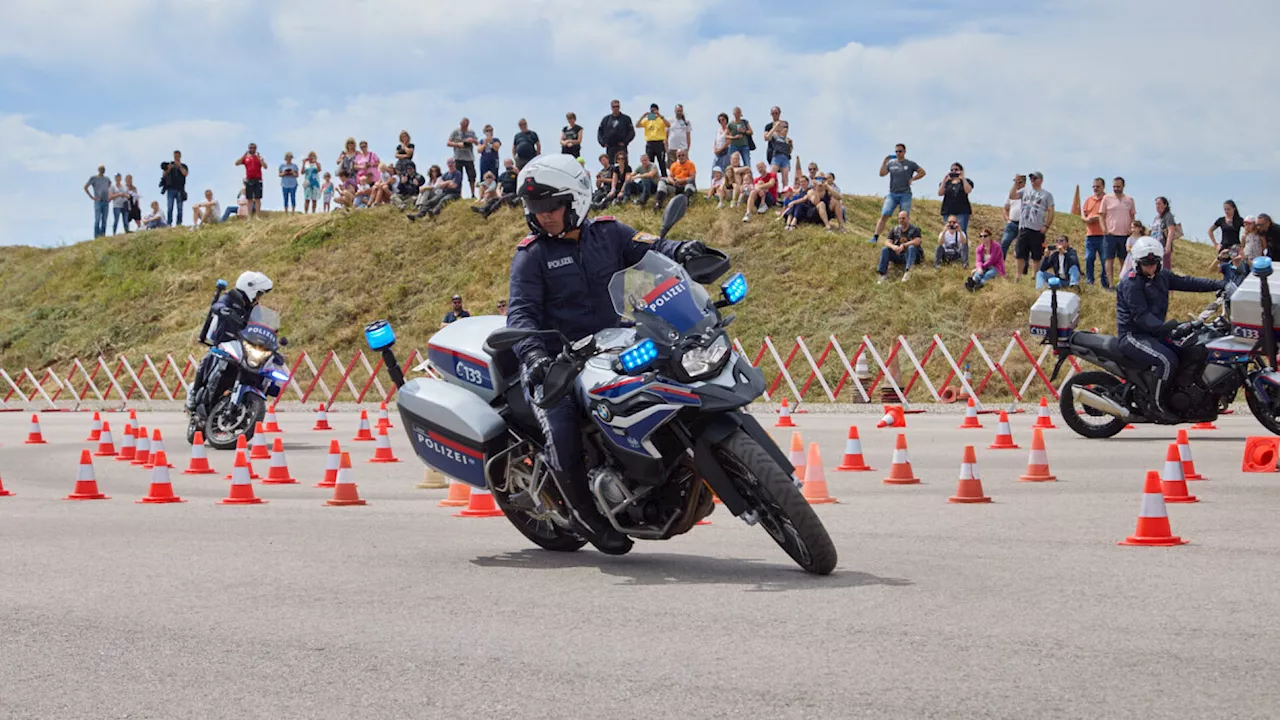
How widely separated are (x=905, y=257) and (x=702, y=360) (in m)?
24.9

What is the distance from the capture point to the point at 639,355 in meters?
7.68

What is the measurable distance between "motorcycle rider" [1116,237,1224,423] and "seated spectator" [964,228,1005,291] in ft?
41.7

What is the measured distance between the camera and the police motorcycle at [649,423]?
25.0 feet

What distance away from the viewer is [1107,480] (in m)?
13.3

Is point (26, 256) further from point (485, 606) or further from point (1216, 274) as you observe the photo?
point (485, 606)

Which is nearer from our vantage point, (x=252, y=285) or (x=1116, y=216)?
(x=252, y=285)

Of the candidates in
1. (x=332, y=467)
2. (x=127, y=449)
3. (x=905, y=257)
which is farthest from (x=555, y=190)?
(x=905, y=257)

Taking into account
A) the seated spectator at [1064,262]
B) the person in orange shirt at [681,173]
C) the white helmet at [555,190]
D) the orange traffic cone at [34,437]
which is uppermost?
the person in orange shirt at [681,173]

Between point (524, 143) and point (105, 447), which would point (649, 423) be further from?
point (524, 143)

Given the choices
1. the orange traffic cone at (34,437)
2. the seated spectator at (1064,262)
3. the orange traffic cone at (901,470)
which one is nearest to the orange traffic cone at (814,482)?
the orange traffic cone at (901,470)

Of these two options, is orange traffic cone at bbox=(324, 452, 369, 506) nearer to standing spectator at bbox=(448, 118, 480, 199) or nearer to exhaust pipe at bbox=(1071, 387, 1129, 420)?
exhaust pipe at bbox=(1071, 387, 1129, 420)

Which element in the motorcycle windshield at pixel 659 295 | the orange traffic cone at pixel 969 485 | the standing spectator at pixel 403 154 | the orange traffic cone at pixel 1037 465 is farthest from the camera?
the standing spectator at pixel 403 154

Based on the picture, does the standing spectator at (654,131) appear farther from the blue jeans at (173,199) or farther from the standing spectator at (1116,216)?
the blue jeans at (173,199)

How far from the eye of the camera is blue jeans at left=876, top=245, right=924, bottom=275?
104 ft
